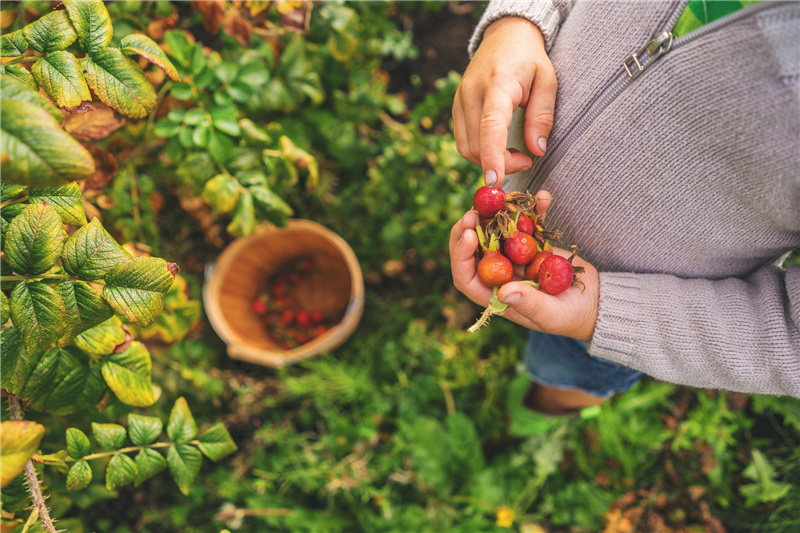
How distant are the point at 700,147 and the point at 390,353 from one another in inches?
58.8

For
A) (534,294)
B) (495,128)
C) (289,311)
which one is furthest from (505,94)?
(289,311)

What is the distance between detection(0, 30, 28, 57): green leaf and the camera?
75cm

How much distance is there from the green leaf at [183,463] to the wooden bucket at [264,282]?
0.87 m

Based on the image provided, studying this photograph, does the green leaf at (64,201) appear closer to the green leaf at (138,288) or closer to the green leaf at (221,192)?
the green leaf at (138,288)

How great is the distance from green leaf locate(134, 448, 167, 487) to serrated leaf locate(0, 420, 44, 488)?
1.09 ft

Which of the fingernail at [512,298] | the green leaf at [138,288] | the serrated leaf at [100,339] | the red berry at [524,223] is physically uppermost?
the red berry at [524,223]

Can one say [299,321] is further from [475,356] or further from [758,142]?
[758,142]

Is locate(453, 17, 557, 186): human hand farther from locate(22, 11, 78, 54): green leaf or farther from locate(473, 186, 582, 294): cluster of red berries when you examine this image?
locate(22, 11, 78, 54): green leaf

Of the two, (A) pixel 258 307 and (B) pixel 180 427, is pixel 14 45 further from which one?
(A) pixel 258 307

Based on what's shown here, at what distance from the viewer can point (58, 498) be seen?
1.08 meters

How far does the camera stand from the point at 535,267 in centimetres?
91

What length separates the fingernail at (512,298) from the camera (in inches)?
33.2

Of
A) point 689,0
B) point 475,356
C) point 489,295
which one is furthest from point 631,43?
point 475,356

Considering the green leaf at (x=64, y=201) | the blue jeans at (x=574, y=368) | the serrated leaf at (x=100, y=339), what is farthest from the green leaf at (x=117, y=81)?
the blue jeans at (x=574, y=368)
